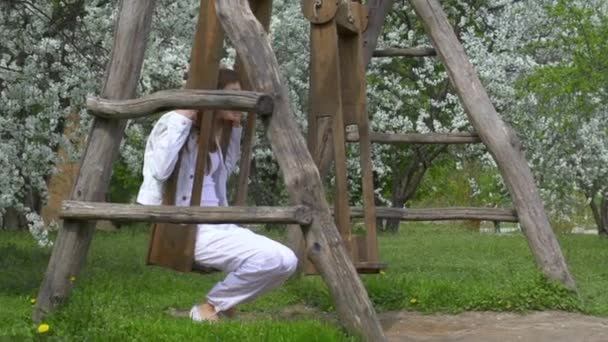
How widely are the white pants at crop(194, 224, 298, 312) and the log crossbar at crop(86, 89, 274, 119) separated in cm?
74

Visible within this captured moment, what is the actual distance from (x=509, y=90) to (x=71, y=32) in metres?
7.30

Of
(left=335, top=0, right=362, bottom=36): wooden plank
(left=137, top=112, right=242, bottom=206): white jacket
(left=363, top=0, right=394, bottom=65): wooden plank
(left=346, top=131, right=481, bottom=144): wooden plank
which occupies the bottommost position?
(left=137, top=112, right=242, bottom=206): white jacket

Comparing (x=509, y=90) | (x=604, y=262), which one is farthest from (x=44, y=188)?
(x=509, y=90)

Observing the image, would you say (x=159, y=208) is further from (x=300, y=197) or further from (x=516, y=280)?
(x=516, y=280)

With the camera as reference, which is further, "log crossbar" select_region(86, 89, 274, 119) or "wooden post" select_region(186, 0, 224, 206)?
"wooden post" select_region(186, 0, 224, 206)

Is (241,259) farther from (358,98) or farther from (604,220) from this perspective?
(604,220)

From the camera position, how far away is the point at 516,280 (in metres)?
10.6

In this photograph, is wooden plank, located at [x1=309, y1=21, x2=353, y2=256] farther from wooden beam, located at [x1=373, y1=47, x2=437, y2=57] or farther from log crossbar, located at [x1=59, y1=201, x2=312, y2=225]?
wooden beam, located at [x1=373, y1=47, x2=437, y2=57]

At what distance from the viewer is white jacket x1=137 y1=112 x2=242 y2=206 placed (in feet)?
25.0

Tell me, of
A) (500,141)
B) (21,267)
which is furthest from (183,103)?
(21,267)

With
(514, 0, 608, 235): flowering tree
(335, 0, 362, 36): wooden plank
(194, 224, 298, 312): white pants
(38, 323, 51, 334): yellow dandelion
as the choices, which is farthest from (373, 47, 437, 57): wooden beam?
(38, 323, 51, 334): yellow dandelion

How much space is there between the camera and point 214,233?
776 cm

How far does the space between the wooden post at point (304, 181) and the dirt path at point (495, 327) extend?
136cm

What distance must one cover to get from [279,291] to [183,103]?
139 inches
